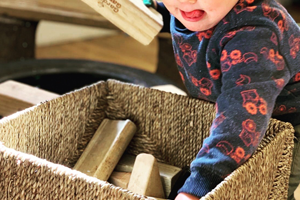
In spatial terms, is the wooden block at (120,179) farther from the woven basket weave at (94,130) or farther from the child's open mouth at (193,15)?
the child's open mouth at (193,15)

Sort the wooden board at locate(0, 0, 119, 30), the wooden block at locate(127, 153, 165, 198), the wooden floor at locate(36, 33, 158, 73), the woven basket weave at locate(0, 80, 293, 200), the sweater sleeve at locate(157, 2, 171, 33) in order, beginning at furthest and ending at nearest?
the wooden floor at locate(36, 33, 158, 73), the wooden board at locate(0, 0, 119, 30), the sweater sleeve at locate(157, 2, 171, 33), the wooden block at locate(127, 153, 165, 198), the woven basket weave at locate(0, 80, 293, 200)

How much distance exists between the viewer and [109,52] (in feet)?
8.27

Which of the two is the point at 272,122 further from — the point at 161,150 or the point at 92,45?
the point at 92,45

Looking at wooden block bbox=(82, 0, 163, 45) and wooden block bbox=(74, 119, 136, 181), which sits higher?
wooden block bbox=(82, 0, 163, 45)

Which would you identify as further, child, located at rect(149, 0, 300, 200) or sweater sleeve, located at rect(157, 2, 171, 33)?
sweater sleeve, located at rect(157, 2, 171, 33)

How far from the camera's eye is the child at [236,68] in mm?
485

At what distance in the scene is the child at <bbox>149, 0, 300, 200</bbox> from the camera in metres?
0.48

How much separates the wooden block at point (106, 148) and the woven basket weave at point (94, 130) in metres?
0.02

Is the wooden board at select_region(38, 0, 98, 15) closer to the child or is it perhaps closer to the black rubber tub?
the black rubber tub

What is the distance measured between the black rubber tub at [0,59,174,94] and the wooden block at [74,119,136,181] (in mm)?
307

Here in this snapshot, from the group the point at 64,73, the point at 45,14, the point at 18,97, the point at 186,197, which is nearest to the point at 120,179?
the point at 186,197

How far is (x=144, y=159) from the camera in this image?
24.5 inches

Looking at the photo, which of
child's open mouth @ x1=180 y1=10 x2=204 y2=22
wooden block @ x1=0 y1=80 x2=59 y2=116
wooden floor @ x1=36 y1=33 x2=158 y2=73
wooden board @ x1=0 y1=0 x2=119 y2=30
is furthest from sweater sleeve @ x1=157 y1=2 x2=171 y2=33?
wooden floor @ x1=36 y1=33 x2=158 y2=73

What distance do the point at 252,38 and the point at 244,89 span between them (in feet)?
0.22
